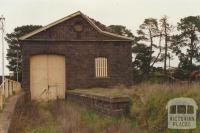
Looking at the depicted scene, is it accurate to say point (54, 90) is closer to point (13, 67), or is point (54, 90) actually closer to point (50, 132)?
point (50, 132)

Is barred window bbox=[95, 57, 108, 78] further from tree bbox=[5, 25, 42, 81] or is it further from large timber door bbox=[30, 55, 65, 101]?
tree bbox=[5, 25, 42, 81]

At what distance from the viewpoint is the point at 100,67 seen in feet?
112

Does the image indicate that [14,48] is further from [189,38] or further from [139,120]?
[139,120]

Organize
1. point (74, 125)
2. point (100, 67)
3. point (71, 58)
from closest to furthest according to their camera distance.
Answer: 1. point (74, 125)
2. point (71, 58)
3. point (100, 67)

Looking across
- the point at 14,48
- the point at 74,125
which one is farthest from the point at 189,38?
the point at 74,125

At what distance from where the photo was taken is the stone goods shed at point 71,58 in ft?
107

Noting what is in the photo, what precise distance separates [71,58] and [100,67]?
211cm

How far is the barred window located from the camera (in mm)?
34062

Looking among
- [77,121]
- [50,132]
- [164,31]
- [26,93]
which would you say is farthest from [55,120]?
[164,31]

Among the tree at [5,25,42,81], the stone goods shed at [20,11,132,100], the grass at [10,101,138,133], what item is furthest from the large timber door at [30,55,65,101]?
the tree at [5,25,42,81]

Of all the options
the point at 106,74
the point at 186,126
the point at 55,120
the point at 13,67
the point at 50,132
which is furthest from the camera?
the point at 13,67

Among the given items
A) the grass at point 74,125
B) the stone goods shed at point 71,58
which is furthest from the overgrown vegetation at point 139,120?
the stone goods shed at point 71,58

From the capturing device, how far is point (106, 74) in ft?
113

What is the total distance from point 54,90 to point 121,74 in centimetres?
496
